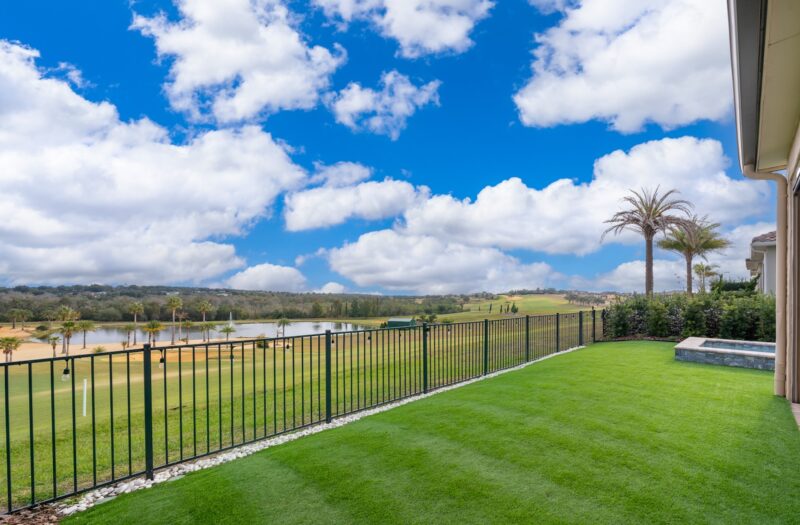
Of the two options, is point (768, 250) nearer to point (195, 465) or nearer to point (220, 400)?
point (220, 400)

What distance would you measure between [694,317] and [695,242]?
9414 mm

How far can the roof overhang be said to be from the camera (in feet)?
7.50

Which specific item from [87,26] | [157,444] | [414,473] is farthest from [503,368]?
[87,26]

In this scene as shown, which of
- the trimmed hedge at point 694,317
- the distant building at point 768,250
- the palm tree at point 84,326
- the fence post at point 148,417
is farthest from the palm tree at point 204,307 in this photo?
the fence post at point 148,417

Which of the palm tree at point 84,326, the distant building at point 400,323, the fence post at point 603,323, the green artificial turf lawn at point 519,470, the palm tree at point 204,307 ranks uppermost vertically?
the distant building at point 400,323

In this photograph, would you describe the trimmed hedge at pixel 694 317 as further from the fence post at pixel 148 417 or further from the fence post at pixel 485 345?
the fence post at pixel 148 417

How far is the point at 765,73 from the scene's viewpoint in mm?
3033

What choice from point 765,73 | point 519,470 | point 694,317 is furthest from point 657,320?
point 519,470

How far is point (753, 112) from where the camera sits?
3730mm

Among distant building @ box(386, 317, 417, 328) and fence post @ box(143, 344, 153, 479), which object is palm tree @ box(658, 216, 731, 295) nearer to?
distant building @ box(386, 317, 417, 328)

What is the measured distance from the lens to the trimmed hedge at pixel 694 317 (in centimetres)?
1025

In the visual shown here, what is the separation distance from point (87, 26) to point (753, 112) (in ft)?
59.8

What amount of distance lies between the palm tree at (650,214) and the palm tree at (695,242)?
255 cm

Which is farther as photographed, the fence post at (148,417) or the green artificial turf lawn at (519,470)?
the fence post at (148,417)
